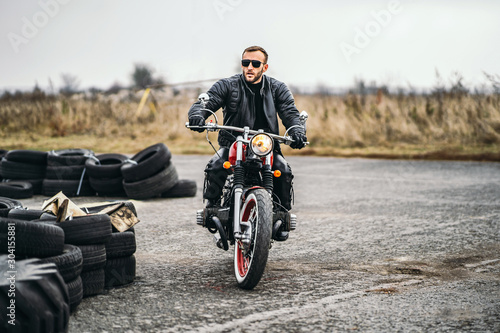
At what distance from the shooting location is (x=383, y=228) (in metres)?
8.38

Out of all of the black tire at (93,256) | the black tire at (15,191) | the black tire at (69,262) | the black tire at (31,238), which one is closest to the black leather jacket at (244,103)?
the black tire at (93,256)

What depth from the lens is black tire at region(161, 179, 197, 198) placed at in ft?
36.7

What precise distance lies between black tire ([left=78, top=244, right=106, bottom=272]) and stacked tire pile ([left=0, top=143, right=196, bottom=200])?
5.40 meters

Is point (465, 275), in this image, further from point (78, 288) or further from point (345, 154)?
point (345, 154)

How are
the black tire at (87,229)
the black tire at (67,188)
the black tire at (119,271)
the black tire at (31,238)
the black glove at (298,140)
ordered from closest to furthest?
the black tire at (31,238) → the black tire at (87,229) → the black tire at (119,271) → the black glove at (298,140) → the black tire at (67,188)

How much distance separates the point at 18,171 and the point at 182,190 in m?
2.84

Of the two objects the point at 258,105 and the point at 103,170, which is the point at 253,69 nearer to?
the point at 258,105

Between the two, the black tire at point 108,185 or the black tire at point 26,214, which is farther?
the black tire at point 108,185

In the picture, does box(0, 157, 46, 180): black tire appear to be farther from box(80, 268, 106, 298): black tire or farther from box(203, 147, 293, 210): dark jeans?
box(80, 268, 106, 298): black tire

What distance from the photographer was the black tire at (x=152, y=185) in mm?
10508

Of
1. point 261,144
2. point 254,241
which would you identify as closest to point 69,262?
point 254,241

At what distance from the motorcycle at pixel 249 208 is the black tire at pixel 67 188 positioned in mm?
5556

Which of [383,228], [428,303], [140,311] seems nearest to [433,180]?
[383,228]

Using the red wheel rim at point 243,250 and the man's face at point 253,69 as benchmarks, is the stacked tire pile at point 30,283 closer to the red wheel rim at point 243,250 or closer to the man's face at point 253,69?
the red wheel rim at point 243,250
